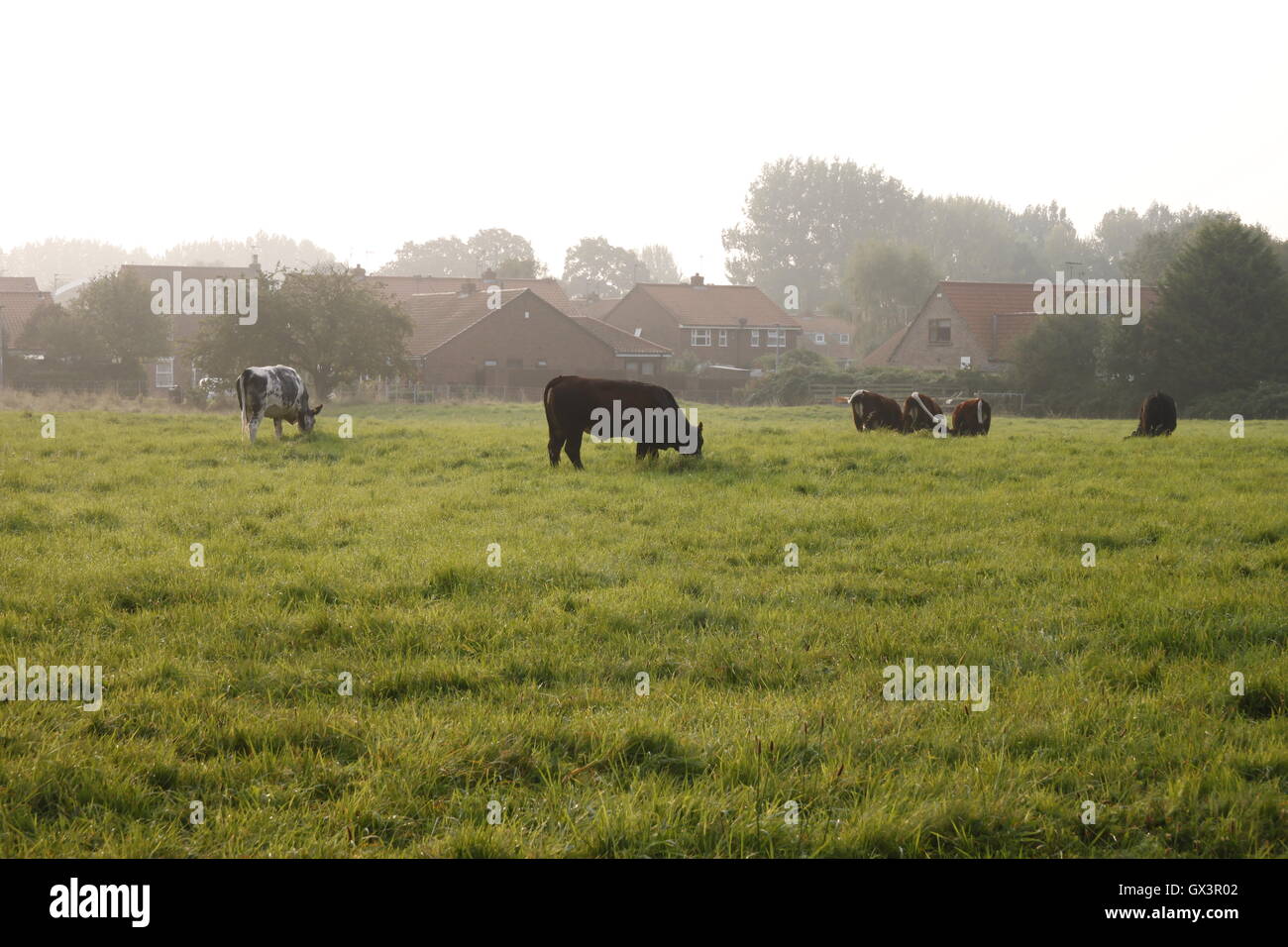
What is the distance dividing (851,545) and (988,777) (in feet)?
16.7

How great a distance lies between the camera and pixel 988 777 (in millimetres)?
4379

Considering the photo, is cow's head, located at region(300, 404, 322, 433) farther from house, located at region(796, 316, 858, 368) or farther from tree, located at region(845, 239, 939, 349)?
house, located at region(796, 316, 858, 368)

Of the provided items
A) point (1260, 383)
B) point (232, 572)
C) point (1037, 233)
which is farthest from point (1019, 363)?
point (1037, 233)

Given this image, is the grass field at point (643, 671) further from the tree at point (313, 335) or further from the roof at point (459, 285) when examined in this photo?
the roof at point (459, 285)

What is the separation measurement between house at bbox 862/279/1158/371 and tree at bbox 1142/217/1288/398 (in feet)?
44.1

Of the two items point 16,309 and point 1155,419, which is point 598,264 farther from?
point 1155,419

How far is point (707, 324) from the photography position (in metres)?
76.1

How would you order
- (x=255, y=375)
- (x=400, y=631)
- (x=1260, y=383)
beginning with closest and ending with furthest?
1. (x=400, y=631)
2. (x=255, y=375)
3. (x=1260, y=383)

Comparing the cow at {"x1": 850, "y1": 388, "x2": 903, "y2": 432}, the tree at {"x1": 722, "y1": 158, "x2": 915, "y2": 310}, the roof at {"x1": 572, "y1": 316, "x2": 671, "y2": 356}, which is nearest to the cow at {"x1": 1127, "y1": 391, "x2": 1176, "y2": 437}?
the cow at {"x1": 850, "y1": 388, "x2": 903, "y2": 432}

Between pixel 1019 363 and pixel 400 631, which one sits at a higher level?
pixel 1019 363

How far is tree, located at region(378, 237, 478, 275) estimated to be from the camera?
141m

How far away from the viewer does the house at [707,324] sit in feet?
250

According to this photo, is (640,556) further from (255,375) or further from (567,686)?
(255,375)

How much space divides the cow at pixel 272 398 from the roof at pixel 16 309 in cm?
4846
